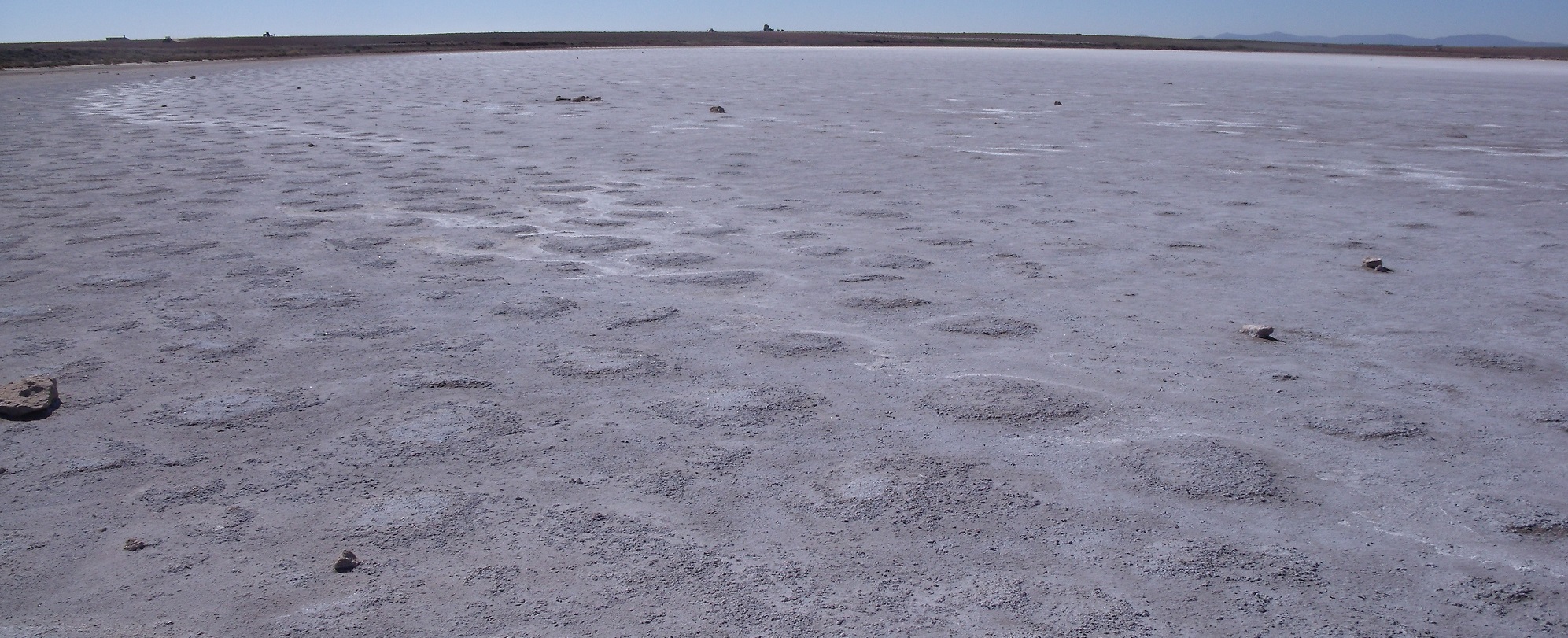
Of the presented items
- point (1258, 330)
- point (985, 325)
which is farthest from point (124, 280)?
point (1258, 330)

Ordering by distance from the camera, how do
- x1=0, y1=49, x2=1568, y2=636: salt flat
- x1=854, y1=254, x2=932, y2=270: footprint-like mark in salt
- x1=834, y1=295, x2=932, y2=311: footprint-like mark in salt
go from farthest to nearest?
1. x1=854, y1=254, x2=932, y2=270: footprint-like mark in salt
2. x1=834, y1=295, x2=932, y2=311: footprint-like mark in salt
3. x1=0, y1=49, x2=1568, y2=636: salt flat

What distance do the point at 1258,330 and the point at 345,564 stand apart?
2.47 m

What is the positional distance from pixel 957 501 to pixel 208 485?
1.46 meters

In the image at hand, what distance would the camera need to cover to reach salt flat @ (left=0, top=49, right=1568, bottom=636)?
1.82 meters

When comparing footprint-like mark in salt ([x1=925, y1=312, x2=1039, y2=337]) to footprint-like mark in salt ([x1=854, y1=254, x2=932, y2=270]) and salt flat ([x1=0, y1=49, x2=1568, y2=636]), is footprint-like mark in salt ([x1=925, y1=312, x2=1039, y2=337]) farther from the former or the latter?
footprint-like mark in salt ([x1=854, y1=254, x2=932, y2=270])

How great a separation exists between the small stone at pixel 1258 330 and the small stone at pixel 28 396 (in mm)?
3090

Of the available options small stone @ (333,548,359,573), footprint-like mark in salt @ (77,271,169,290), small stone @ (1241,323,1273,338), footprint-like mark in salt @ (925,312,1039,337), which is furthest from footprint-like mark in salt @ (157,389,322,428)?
small stone @ (1241,323,1273,338)

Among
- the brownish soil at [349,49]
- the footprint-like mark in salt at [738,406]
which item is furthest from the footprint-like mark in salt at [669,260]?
the brownish soil at [349,49]

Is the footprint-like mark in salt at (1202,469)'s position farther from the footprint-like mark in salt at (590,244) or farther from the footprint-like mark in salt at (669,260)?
the footprint-like mark in salt at (590,244)

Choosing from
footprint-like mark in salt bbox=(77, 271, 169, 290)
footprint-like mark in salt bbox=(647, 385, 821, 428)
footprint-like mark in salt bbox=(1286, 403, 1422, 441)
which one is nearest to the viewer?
footprint-like mark in salt bbox=(1286, 403, 1422, 441)

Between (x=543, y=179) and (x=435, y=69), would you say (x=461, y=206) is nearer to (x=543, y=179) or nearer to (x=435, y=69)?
(x=543, y=179)

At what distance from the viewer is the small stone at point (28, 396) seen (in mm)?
2572

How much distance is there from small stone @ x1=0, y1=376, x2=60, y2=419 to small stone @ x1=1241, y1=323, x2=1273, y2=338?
10.1 feet

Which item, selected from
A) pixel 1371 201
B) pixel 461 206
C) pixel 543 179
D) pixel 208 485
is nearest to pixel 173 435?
pixel 208 485
